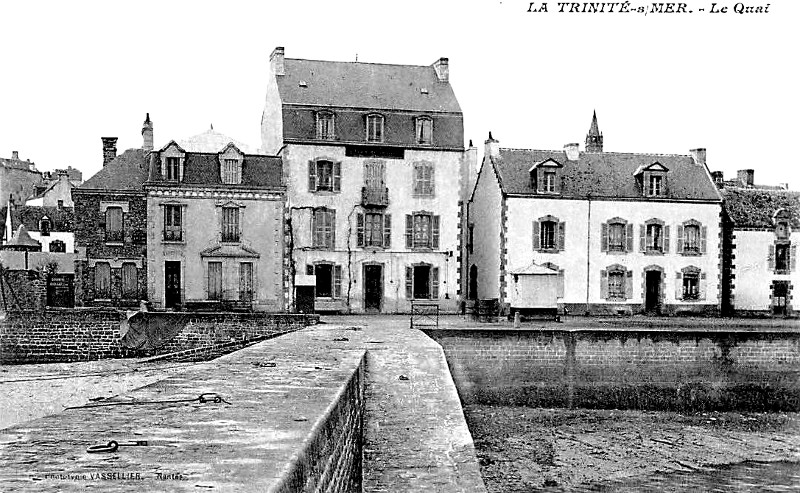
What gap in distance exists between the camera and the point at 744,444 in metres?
18.5

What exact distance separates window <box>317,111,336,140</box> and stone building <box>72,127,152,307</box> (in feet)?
22.0

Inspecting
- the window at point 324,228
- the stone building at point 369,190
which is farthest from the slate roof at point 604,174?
the window at point 324,228

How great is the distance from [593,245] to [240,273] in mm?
13325

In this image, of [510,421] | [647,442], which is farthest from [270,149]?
[647,442]

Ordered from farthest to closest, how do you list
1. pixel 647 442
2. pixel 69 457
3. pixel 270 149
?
1. pixel 270 149
2. pixel 647 442
3. pixel 69 457

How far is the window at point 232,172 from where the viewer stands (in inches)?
1180

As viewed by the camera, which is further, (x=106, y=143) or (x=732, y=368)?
(x=106, y=143)

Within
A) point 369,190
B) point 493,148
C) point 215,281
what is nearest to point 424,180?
point 369,190

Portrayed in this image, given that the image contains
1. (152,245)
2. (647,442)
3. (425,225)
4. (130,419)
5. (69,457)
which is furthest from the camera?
(425,225)

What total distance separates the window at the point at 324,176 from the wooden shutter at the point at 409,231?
284cm

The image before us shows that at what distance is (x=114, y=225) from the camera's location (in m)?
29.8

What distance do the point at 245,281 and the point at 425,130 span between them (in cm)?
870

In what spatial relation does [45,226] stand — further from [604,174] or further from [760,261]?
[760,261]

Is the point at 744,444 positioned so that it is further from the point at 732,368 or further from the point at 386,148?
the point at 386,148
